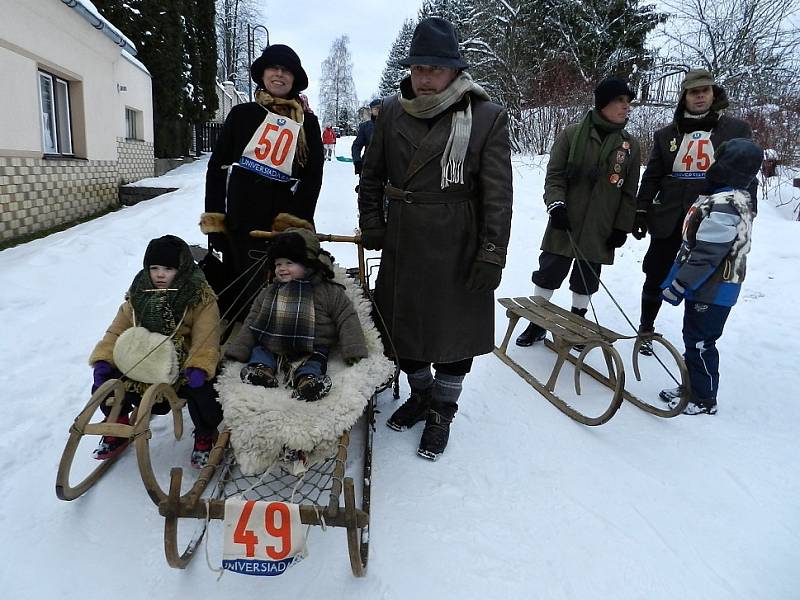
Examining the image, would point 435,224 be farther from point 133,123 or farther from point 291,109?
point 133,123

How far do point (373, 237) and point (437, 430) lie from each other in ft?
3.63

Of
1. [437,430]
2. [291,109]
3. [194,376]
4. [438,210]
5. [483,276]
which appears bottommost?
[437,430]

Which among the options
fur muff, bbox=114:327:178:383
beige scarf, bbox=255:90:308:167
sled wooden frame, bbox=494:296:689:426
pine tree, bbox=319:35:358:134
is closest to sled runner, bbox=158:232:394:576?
fur muff, bbox=114:327:178:383

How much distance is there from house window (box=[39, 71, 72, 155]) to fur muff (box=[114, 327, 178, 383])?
6787 millimetres

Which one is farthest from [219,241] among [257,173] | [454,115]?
[454,115]

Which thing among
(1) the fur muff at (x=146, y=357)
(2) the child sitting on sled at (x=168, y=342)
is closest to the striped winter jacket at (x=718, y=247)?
(2) the child sitting on sled at (x=168, y=342)

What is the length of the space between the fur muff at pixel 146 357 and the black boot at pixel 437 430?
1.31 meters

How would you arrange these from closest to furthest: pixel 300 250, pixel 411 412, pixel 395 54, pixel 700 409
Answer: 1. pixel 300 250
2. pixel 411 412
3. pixel 700 409
4. pixel 395 54

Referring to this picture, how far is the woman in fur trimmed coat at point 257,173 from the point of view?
2.90 meters

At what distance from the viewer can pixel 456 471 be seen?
8.71 ft

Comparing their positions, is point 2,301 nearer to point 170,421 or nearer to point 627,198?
point 170,421

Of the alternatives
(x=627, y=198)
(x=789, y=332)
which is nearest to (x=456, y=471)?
(x=627, y=198)

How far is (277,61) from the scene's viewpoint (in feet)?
9.16

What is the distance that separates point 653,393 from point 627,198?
1462 millimetres
